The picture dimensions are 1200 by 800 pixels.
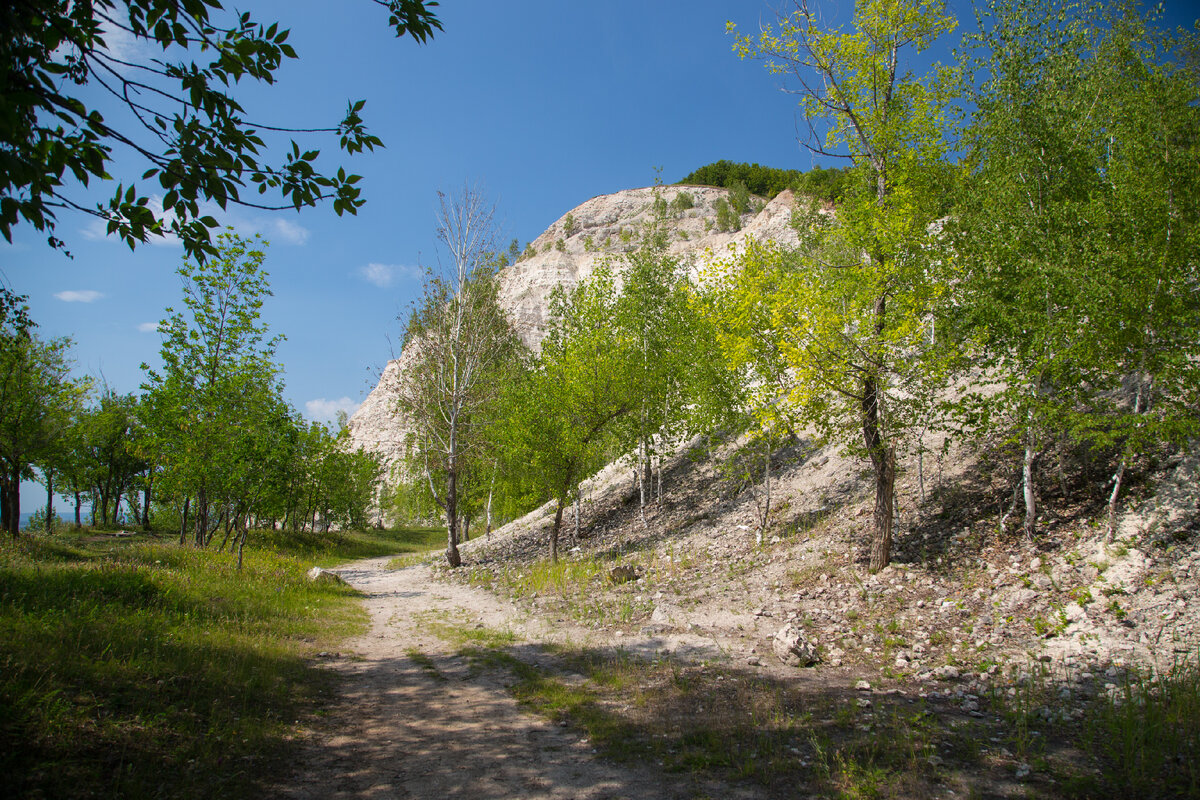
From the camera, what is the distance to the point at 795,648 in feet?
27.1

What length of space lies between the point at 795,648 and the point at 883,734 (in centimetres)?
274

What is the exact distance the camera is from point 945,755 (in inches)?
203

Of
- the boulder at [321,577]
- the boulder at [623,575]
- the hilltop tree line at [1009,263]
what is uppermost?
the hilltop tree line at [1009,263]

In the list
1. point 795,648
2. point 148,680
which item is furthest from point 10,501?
point 795,648

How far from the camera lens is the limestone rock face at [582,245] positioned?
62594mm

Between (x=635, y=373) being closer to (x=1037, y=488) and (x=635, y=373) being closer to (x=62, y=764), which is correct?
(x=1037, y=488)

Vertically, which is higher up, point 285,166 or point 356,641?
point 285,166

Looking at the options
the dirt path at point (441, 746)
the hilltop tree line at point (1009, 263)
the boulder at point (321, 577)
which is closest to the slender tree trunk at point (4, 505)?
the boulder at point (321, 577)

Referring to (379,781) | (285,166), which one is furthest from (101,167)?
(379,781)

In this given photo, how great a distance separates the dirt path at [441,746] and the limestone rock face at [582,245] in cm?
5037

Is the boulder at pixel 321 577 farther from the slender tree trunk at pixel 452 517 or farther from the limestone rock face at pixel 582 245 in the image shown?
the limestone rock face at pixel 582 245

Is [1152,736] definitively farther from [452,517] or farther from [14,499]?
[14,499]

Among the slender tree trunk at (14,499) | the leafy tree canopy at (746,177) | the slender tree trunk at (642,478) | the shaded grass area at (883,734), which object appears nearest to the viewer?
the shaded grass area at (883,734)

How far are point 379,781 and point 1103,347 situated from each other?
42.2 ft
